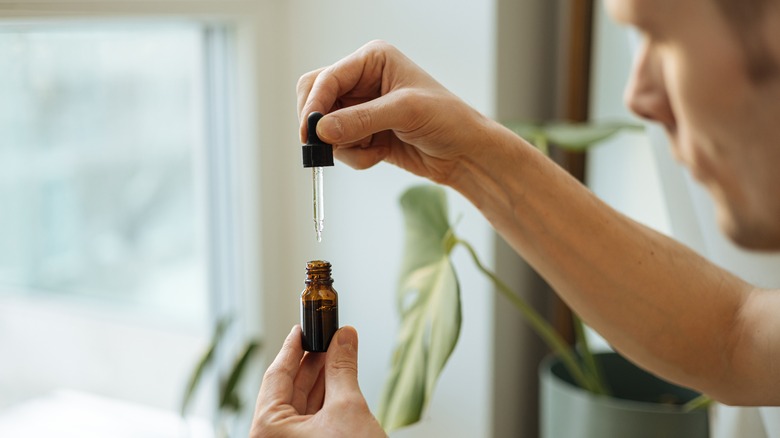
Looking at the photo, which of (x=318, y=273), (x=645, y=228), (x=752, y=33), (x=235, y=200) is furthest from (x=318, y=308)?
(x=235, y=200)

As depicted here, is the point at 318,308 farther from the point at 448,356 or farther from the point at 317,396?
the point at 448,356

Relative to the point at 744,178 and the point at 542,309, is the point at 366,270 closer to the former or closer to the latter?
the point at 542,309

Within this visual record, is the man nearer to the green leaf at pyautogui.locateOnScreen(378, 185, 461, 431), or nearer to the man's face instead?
the man's face

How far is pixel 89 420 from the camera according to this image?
130 cm

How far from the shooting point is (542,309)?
1.58 metres

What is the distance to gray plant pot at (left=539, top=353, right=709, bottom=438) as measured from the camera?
1.14m

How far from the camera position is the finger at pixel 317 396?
31.6 inches

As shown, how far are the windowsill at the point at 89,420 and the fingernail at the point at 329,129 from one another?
0.66 m

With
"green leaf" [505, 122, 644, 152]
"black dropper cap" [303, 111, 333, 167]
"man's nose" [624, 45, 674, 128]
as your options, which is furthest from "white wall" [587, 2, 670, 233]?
"black dropper cap" [303, 111, 333, 167]

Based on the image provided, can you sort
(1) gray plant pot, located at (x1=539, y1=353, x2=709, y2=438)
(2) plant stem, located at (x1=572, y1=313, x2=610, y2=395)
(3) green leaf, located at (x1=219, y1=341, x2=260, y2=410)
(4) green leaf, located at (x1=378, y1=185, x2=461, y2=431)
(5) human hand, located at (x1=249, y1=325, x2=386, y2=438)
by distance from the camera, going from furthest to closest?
(3) green leaf, located at (x1=219, y1=341, x2=260, y2=410) → (2) plant stem, located at (x1=572, y1=313, x2=610, y2=395) → (1) gray plant pot, located at (x1=539, y1=353, x2=709, y2=438) → (4) green leaf, located at (x1=378, y1=185, x2=461, y2=431) → (5) human hand, located at (x1=249, y1=325, x2=386, y2=438)

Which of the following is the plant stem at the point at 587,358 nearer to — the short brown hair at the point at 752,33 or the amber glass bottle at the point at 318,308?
the short brown hair at the point at 752,33

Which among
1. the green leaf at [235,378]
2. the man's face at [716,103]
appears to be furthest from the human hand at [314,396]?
the green leaf at [235,378]

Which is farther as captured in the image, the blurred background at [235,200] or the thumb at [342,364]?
the blurred background at [235,200]

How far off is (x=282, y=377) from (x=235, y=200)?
0.78 meters
